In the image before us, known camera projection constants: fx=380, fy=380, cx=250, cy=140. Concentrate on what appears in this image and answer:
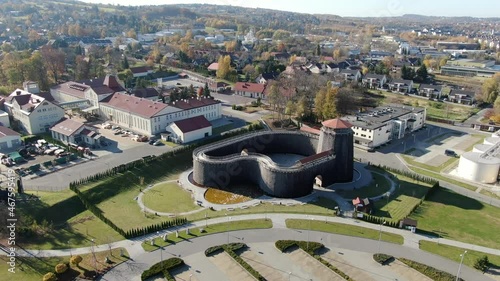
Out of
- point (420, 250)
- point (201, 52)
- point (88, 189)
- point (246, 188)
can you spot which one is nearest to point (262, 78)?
point (201, 52)

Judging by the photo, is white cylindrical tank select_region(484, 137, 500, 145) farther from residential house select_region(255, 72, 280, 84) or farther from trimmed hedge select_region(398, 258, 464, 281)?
residential house select_region(255, 72, 280, 84)

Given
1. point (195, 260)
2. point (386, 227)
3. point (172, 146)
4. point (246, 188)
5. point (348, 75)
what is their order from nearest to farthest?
point (195, 260)
point (386, 227)
point (246, 188)
point (172, 146)
point (348, 75)

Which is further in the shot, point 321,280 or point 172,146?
point 172,146

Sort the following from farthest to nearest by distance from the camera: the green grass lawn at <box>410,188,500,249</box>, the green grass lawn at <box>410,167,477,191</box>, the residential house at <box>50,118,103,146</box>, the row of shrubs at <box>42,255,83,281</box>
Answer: the residential house at <box>50,118,103,146</box> → the green grass lawn at <box>410,167,477,191</box> → the green grass lawn at <box>410,188,500,249</box> → the row of shrubs at <box>42,255,83,281</box>

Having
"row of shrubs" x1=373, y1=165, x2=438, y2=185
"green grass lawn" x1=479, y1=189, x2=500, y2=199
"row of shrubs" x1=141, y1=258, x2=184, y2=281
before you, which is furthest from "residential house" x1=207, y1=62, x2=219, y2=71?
"row of shrubs" x1=141, y1=258, x2=184, y2=281

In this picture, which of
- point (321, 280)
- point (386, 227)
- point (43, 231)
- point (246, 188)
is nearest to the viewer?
point (321, 280)

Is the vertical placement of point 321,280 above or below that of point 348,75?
below

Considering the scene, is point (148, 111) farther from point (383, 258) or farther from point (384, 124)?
point (383, 258)

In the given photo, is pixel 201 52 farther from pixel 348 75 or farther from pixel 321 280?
pixel 321 280
